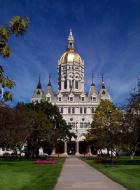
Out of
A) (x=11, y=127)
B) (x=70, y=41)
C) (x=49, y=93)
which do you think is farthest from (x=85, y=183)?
(x=70, y=41)

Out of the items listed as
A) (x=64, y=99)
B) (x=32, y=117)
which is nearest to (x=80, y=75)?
(x=64, y=99)

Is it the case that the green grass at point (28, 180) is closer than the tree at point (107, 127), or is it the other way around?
the green grass at point (28, 180)

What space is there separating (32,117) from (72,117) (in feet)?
263

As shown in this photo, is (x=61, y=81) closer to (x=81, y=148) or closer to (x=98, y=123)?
(x=81, y=148)

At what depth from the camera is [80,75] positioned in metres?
174

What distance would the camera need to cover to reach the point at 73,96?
520ft

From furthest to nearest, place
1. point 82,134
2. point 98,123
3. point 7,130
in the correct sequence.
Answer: point 82,134
point 98,123
point 7,130

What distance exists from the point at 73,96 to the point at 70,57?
2328cm

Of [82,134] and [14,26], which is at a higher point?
[82,134]

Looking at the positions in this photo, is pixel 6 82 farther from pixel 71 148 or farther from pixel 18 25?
pixel 71 148

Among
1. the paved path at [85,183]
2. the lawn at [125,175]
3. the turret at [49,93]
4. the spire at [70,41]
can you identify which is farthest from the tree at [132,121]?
the spire at [70,41]

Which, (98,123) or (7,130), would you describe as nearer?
(7,130)

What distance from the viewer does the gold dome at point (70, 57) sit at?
17538cm

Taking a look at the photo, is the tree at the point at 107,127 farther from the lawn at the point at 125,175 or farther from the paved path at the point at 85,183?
the paved path at the point at 85,183
